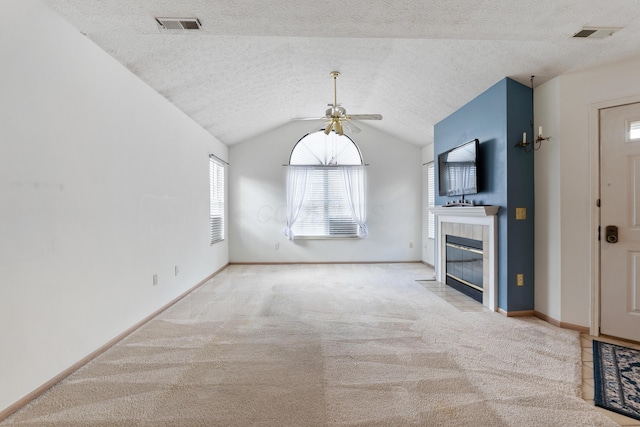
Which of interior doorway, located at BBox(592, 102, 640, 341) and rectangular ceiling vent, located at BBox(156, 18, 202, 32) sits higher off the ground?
rectangular ceiling vent, located at BBox(156, 18, 202, 32)

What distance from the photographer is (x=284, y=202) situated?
6.87 meters

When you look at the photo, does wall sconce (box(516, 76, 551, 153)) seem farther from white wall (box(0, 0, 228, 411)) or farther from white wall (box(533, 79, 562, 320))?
white wall (box(0, 0, 228, 411))

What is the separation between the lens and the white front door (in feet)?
9.34

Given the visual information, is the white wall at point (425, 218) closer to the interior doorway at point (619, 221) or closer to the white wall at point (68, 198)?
the interior doorway at point (619, 221)

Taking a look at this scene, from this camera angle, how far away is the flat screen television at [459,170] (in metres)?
3.96

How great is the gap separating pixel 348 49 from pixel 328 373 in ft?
10.9

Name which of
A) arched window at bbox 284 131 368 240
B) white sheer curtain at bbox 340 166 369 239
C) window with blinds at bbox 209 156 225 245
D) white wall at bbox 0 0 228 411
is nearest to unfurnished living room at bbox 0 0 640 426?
white wall at bbox 0 0 228 411

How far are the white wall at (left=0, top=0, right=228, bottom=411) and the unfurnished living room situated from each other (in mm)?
16

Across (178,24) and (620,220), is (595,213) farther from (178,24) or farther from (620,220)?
(178,24)

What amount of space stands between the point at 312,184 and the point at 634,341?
209 inches

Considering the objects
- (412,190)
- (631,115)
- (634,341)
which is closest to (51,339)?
(634,341)

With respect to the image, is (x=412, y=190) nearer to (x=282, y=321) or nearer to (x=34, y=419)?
(x=282, y=321)

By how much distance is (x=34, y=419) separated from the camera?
182 centimetres

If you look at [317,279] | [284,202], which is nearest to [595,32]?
[317,279]
